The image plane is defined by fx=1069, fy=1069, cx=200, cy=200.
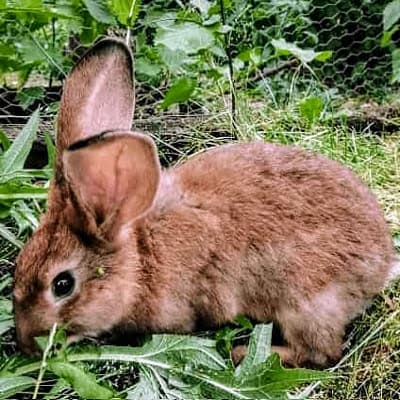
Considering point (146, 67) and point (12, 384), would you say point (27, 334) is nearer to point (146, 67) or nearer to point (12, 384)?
point (12, 384)

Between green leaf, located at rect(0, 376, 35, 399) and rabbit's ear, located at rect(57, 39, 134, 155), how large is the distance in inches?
26.5

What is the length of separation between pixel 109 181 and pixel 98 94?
15.2 inches

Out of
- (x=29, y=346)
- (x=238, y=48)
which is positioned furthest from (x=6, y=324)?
(x=238, y=48)

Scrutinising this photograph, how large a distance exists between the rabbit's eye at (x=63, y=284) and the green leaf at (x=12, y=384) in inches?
9.2

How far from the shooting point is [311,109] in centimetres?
432

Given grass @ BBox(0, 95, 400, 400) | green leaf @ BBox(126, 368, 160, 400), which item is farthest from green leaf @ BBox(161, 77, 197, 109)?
green leaf @ BBox(126, 368, 160, 400)

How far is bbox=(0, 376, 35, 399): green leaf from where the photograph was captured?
8.67ft

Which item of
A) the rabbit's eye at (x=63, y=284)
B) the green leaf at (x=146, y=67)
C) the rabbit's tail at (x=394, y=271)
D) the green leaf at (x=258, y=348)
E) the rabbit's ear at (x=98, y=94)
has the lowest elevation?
the rabbit's tail at (x=394, y=271)

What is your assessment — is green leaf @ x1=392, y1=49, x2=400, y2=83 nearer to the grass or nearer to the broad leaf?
the grass

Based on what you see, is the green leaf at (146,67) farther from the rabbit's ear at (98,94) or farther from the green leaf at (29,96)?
the rabbit's ear at (98,94)

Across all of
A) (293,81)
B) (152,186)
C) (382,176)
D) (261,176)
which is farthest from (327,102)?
(152,186)

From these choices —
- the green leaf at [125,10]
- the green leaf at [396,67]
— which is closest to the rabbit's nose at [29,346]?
the green leaf at [125,10]

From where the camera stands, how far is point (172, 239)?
3.03 metres

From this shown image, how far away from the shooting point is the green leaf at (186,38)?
380 cm
